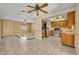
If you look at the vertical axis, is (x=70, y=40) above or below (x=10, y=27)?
below

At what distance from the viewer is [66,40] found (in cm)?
567

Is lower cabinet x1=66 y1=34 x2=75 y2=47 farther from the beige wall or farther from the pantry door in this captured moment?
the pantry door

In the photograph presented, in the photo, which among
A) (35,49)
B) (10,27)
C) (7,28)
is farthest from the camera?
(10,27)

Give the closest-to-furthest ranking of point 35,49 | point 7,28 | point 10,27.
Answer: point 35,49 → point 7,28 → point 10,27

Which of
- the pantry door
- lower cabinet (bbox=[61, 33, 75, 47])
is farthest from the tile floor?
the pantry door

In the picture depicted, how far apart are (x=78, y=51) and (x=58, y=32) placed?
26.0ft

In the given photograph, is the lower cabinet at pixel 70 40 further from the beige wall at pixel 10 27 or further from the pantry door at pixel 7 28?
the pantry door at pixel 7 28

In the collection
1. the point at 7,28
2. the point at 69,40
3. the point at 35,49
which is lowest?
the point at 35,49

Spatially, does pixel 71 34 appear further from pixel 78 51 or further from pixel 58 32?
pixel 58 32

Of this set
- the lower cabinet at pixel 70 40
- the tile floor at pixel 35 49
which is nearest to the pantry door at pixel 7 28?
the tile floor at pixel 35 49

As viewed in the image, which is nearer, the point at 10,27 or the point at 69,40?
the point at 69,40

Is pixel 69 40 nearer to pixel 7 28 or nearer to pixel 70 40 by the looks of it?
pixel 70 40

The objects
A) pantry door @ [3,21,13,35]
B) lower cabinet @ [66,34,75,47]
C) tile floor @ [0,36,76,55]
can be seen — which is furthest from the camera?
pantry door @ [3,21,13,35]

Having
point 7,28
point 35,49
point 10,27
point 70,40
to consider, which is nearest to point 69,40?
point 70,40
